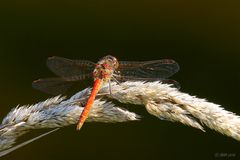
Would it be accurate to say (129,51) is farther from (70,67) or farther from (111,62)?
(111,62)

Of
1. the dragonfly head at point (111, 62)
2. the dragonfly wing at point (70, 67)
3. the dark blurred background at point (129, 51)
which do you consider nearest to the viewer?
the dragonfly head at point (111, 62)

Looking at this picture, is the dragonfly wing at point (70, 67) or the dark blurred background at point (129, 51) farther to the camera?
the dark blurred background at point (129, 51)

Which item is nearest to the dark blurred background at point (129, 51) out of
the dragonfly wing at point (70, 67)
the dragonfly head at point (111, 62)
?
the dragonfly wing at point (70, 67)

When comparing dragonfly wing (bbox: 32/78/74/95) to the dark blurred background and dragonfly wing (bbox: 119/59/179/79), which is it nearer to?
dragonfly wing (bbox: 119/59/179/79)

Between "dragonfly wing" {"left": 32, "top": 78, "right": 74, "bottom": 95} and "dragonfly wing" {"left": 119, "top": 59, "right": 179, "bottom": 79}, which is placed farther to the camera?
"dragonfly wing" {"left": 119, "top": 59, "right": 179, "bottom": 79}

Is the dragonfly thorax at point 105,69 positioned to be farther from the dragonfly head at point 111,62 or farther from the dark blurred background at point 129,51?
the dark blurred background at point 129,51

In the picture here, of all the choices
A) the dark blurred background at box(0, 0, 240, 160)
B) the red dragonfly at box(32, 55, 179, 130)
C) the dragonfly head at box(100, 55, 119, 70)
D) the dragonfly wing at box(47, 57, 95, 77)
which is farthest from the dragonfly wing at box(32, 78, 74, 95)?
the dark blurred background at box(0, 0, 240, 160)

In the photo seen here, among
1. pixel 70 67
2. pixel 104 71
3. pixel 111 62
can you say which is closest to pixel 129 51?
pixel 70 67

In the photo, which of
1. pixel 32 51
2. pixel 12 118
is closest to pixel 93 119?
pixel 12 118
